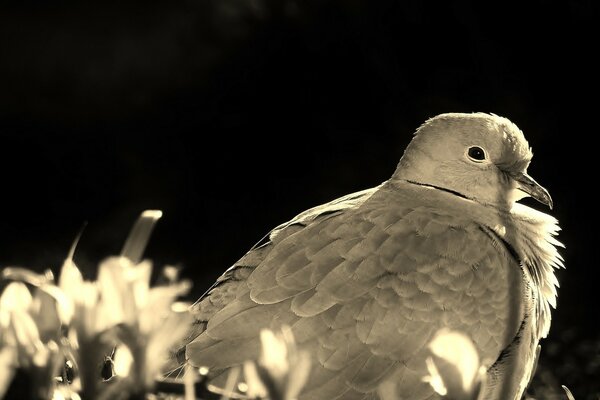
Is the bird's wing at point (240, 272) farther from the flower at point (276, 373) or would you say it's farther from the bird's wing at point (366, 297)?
the flower at point (276, 373)

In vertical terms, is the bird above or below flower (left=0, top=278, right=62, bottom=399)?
below

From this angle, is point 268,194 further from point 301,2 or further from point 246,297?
point 246,297

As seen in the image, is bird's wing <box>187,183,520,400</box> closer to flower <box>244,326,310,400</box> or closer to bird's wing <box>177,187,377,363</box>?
bird's wing <box>177,187,377,363</box>

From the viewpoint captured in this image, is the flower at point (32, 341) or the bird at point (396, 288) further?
the bird at point (396, 288)

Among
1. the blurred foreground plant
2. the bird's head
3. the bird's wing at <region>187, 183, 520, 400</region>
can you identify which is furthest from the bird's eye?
the blurred foreground plant

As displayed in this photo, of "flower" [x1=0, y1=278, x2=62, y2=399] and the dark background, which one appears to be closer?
"flower" [x1=0, y1=278, x2=62, y2=399]

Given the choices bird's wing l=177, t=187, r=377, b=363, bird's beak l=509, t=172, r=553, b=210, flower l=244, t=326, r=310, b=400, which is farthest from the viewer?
bird's beak l=509, t=172, r=553, b=210

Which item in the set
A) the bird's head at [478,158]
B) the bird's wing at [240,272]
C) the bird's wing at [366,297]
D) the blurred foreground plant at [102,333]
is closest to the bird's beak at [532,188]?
the bird's head at [478,158]
